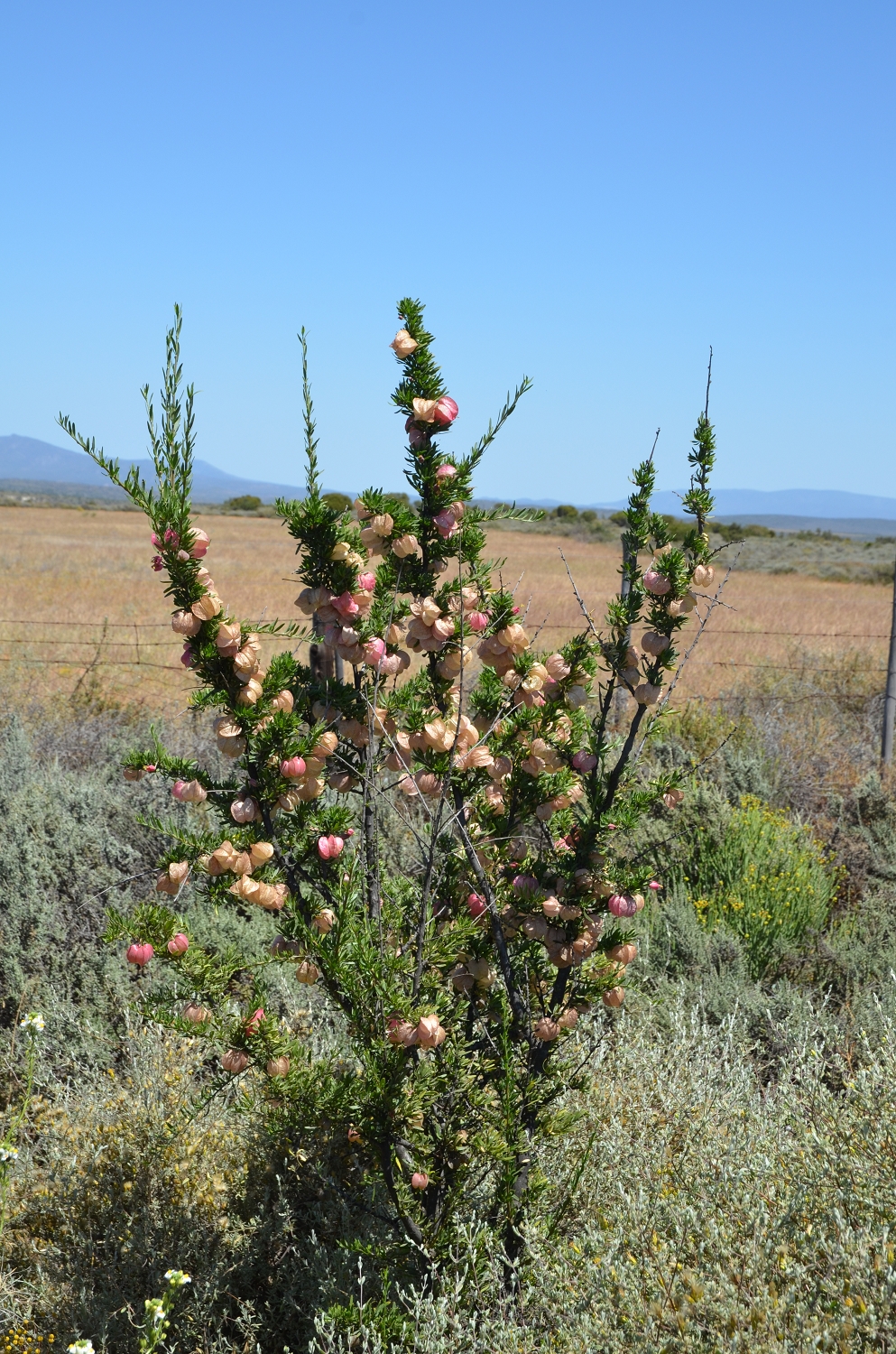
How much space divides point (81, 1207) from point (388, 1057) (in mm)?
1535

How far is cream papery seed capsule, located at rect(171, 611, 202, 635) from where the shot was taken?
7.06 feet

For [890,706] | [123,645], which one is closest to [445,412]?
[890,706]

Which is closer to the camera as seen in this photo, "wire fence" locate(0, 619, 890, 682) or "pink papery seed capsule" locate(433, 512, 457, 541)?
"pink papery seed capsule" locate(433, 512, 457, 541)

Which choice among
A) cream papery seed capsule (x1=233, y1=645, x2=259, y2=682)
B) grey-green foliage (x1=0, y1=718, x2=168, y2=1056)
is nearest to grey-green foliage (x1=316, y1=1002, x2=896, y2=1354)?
cream papery seed capsule (x1=233, y1=645, x2=259, y2=682)

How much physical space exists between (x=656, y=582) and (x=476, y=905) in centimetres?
91

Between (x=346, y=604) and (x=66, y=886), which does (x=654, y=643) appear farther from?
(x=66, y=886)

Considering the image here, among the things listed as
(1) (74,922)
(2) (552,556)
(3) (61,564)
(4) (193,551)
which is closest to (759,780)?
(1) (74,922)

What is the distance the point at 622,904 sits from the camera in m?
2.40

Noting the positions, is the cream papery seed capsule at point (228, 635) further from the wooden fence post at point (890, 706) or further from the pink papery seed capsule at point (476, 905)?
the wooden fence post at point (890, 706)

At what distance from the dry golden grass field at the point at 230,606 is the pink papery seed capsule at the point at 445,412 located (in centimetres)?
51

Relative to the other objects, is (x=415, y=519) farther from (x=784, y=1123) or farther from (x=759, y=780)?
(x=759, y=780)

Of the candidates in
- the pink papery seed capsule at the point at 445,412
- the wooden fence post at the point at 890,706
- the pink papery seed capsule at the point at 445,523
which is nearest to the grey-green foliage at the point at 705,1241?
the pink papery seed capsule at the point at 445,523

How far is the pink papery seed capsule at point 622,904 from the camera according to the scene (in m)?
2.39

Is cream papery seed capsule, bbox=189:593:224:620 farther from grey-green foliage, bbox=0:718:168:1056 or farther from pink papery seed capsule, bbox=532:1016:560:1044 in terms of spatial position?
grey-green foliage, bbox=0:718:168:1056
